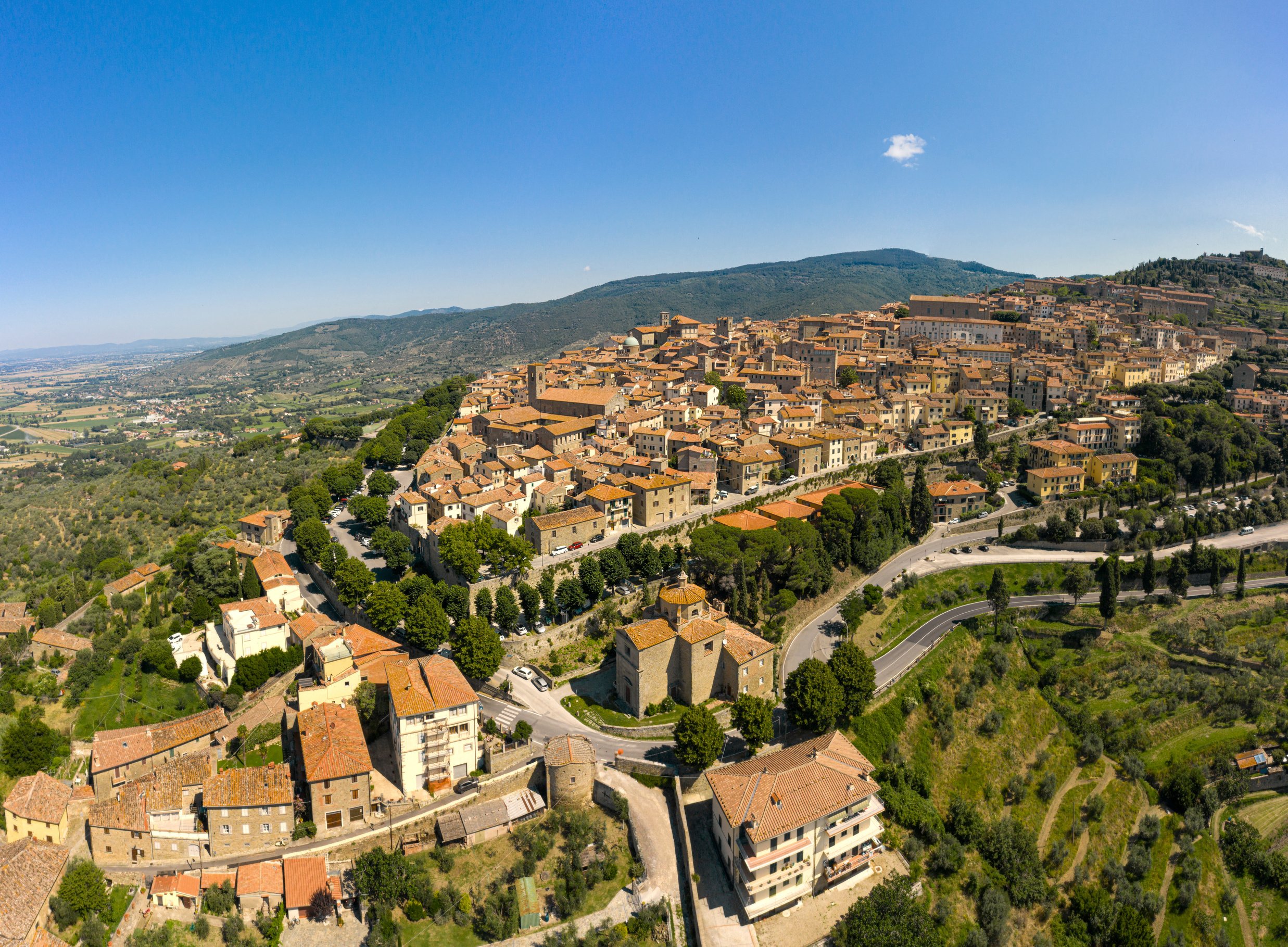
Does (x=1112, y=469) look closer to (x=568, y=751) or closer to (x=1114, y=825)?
(x=1114, y=825)

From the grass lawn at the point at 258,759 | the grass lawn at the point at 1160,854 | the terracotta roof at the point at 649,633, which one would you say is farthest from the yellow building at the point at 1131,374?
the grass lawn at the point at 258,759

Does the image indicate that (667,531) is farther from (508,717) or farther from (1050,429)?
(1050,429)

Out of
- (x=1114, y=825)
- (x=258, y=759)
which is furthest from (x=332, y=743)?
(x=1114, y=825)

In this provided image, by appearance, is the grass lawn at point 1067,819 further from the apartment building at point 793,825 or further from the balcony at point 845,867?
the balcony at point 845,867

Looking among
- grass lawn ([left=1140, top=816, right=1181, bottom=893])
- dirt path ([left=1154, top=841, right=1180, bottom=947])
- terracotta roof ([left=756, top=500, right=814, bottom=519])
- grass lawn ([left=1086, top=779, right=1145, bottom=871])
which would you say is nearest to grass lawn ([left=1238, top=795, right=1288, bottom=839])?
grass lawn ([left=1140, top=816, right=1181, bottom=893])

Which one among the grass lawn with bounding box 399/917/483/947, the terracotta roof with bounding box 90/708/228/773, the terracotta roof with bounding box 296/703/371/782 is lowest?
the grass lawn with bounding box 399/917/483/947

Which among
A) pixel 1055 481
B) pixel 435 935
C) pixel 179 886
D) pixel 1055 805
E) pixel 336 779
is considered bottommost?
pixel 1055 805

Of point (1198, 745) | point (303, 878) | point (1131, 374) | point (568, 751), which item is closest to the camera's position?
point (303, 878)

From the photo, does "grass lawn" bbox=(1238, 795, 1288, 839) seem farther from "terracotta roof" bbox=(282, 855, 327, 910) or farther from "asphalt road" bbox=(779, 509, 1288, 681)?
"terracotta roof" bbox=(282, 855, 327, 910)
